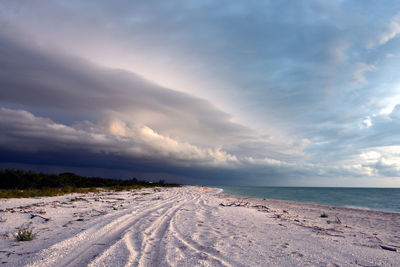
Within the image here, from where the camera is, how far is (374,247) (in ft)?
21.1

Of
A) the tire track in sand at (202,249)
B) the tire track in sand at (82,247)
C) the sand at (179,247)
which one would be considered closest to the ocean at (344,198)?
the sand at (179,247)

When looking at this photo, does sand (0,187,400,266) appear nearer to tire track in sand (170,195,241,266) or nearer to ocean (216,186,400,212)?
tire track in sand (170,195,241,266)

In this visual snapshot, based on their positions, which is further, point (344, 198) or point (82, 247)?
point (344, 198)

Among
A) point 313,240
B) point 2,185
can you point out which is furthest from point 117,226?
point 2,185

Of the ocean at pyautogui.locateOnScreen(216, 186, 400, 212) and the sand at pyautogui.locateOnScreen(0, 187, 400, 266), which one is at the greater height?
the sand at pyautogui.locateOnScreen(0, 187, 400, 266)

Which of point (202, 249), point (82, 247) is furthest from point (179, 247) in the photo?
point (82, 247)

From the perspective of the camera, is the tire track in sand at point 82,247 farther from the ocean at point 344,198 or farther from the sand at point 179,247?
the ocean at point 344,198

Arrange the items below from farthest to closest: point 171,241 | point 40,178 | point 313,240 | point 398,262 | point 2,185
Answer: point 40,178 < point 2,185 < point 313,240 < point 171,241 < point 398,262

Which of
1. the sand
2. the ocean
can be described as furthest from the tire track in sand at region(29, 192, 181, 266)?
the ocean

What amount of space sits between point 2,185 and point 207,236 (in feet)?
102

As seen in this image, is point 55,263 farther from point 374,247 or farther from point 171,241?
point 374,247

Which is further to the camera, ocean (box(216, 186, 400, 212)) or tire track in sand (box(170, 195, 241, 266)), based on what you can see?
ocean (box(216, 186, 400, 212))

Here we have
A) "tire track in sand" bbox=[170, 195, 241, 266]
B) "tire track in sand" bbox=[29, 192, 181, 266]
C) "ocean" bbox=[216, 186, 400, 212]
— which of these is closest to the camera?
"tire track in sand" bbox=[29, 192, 181, 266]

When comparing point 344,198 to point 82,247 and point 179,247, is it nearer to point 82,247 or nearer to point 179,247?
point 179,247
